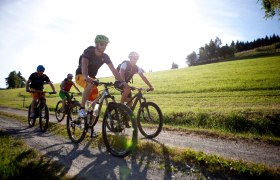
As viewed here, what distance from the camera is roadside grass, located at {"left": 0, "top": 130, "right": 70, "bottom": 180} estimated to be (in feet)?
15.9

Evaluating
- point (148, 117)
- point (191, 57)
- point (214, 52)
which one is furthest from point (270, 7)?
point (191, 57)

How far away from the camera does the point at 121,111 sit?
21.3ft

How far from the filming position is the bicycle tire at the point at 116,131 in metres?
6.32

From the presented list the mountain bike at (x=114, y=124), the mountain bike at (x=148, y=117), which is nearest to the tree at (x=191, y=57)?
the mountain bike at (x=148, y=117)

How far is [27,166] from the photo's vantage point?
5.46 metres

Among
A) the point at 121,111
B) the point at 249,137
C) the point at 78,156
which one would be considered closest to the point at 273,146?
the point at 249,137

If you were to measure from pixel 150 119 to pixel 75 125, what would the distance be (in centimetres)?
278

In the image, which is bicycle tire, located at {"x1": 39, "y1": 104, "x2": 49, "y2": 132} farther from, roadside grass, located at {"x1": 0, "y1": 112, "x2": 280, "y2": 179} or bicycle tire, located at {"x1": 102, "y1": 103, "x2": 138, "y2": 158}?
bicycle tire, located at {"x1": 102, "y1": 103, "x2": 138, "y2": 158}

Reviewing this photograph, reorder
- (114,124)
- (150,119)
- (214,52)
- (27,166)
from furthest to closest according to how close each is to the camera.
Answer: (214,52)
(150,119)
(114,124)
(27,166)

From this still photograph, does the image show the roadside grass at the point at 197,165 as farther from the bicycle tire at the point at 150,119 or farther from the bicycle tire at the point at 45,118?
the bicycle tire at the point at 45,118

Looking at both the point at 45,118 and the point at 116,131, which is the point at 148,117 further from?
the point at 45,118

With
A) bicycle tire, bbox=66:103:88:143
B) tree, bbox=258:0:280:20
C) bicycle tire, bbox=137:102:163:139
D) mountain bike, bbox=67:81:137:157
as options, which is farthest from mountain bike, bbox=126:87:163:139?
tree, bbox=258:0:280:20

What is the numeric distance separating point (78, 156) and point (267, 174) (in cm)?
468

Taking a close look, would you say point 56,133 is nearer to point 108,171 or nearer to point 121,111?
point 121,111
